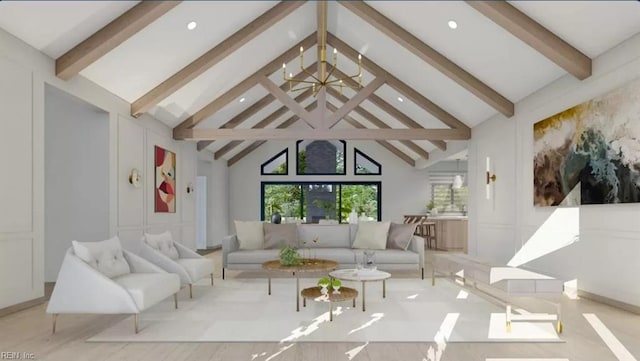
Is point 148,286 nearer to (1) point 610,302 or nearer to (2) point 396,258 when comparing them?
(2) point 396,258

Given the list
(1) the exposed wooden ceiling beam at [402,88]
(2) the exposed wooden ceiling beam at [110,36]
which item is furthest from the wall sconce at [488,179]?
(2) the exposed wooden ceiling beam at [110,36]

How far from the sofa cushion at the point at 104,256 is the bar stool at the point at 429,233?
8.21 meters

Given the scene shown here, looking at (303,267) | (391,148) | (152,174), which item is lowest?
(303,267)

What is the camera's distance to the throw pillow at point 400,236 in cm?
680

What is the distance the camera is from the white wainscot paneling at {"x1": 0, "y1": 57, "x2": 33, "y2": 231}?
4.35 meters

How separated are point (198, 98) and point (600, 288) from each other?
6254 mm

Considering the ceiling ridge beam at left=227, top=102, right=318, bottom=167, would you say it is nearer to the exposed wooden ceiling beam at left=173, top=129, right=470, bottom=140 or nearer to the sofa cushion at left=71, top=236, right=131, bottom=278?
the exposed wooden ceiling beam at left=173, top=129, right=470, bottom=140

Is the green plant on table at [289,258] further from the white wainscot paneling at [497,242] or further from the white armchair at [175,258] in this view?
the white wainscot paneling at [497,242]

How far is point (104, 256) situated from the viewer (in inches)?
162

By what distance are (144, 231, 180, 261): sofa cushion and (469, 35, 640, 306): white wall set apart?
4553 millimetres

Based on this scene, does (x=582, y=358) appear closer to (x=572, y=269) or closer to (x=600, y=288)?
(x=600, y=288)

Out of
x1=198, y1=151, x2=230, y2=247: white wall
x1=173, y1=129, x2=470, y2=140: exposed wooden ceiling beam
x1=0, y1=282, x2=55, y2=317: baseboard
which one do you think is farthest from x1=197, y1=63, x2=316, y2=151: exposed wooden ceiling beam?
x1=0, y1=282, x2=55, y2=317: baseboard

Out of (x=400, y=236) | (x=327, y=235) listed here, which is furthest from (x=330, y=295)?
(x=327, y=235)

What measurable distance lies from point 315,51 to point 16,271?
233 inches
